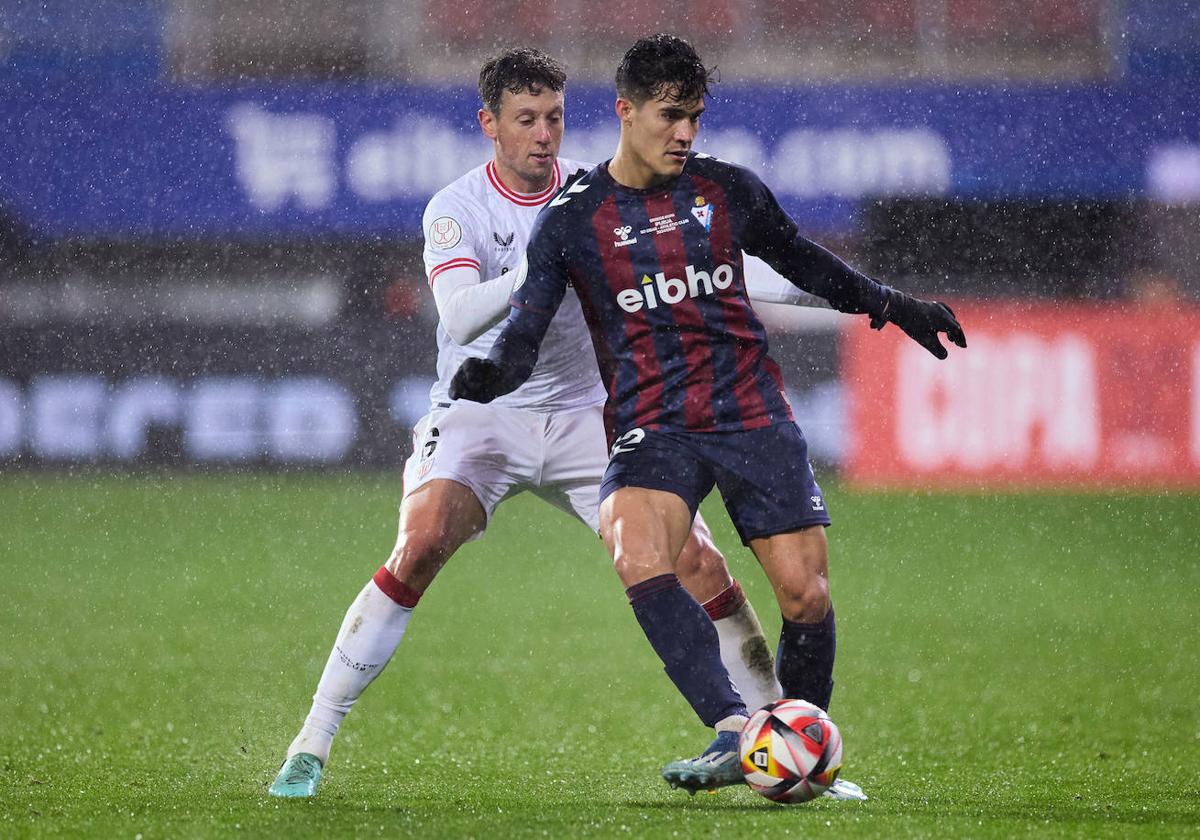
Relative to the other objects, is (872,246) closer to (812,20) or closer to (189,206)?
(812,20)

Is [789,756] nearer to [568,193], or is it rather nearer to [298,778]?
[298,778]

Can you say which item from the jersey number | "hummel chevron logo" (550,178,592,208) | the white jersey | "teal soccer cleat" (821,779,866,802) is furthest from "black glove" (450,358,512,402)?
"teal soccer cleat" (821,779,866,802)

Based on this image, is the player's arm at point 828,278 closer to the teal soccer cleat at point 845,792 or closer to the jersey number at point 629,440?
the jersey number at point 629,440

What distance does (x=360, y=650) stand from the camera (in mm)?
4359

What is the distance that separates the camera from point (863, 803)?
4.15 meters

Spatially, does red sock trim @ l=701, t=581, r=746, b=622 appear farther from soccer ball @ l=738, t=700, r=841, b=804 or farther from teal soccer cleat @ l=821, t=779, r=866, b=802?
soccer ball @ l=738, t=700, r=841, b=804

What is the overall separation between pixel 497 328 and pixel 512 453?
34cm

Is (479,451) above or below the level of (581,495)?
above

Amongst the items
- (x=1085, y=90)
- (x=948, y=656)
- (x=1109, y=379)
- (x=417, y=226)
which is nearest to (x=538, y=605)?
(x=948, y=656)

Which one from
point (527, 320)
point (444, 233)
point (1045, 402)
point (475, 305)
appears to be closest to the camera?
point (527, 320)

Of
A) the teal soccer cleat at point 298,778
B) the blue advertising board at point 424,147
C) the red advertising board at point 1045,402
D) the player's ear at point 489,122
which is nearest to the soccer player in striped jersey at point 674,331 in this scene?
the player's ear at point 489,122

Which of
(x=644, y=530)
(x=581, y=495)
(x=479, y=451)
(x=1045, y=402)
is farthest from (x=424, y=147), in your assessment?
(x=644, y=530)

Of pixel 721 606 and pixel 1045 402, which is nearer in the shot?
pixel 721 606

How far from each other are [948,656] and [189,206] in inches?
375
